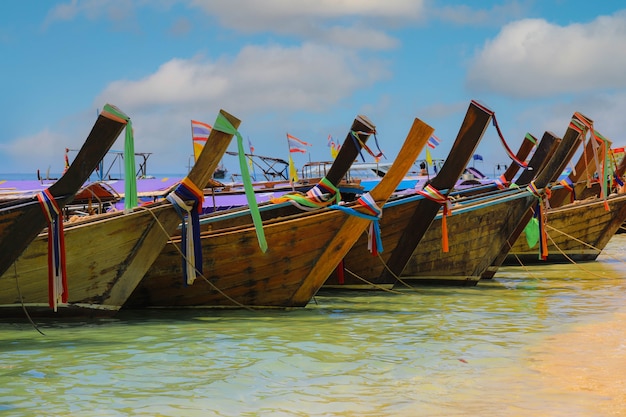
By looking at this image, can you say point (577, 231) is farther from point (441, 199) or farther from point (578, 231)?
point (441, 199)

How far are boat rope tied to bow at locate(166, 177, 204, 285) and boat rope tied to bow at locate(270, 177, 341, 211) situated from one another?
8.43 feet

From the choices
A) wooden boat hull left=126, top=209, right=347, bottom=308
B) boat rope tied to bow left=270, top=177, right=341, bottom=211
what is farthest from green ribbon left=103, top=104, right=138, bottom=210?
boat rope tied to bow left=270, top=177, right=341, bottom=211

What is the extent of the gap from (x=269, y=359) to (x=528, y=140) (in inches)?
445

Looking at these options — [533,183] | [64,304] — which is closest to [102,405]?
[64,304]

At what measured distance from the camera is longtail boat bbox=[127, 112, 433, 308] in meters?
9.32

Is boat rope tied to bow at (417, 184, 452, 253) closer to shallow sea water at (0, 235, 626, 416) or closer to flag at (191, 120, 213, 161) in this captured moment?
shallow sea water at (0, 235, 626, 416)

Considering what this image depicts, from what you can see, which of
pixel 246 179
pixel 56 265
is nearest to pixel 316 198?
pixel 246 179

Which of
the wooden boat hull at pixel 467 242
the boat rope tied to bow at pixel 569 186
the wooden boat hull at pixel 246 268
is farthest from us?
the boat rope tied to bow at pixel 569 186

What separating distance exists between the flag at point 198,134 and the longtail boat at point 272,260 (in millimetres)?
1135

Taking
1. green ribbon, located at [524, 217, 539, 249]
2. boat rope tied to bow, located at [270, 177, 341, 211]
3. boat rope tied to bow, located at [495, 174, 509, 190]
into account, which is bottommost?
green ribbon, located at [524, 217, 539, 249]

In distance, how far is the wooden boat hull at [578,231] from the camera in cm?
1700

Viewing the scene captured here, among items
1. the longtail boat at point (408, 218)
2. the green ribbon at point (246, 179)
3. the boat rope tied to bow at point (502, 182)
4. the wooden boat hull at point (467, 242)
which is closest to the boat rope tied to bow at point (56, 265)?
the green ribbon at point (246, 179)

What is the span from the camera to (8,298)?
8.73m

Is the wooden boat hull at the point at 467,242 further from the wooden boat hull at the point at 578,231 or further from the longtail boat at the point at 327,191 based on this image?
the wooden boat hull at the point at 578,231
